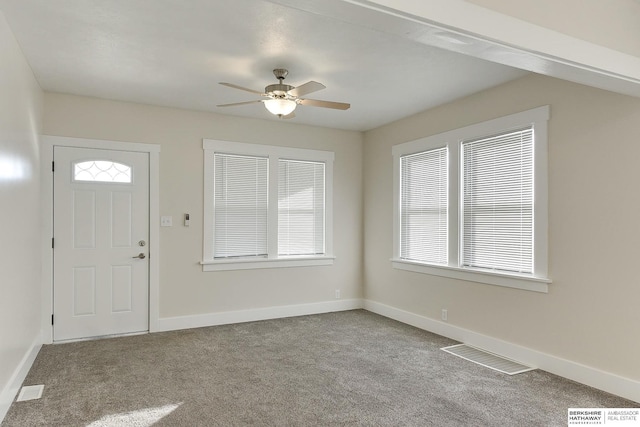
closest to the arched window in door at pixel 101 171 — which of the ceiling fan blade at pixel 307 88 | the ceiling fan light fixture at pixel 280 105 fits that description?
the ceiling fan light fixture at pixel 280 105

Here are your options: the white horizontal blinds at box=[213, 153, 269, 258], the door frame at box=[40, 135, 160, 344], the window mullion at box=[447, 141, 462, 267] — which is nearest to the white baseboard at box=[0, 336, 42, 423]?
the door frame at box=[40, 135, 160, 344]

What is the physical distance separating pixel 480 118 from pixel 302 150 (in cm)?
238

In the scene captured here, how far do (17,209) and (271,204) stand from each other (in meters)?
2.89

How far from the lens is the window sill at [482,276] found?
12.1 feet

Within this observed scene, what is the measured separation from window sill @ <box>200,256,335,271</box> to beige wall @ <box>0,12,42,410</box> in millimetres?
1806

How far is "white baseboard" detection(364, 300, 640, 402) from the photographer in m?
3.09

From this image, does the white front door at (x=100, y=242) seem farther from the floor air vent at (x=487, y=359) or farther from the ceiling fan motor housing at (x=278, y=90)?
the floor air vent at (x=487, y=359)

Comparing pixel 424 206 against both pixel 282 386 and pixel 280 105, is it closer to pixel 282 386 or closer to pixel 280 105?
pixel 280 105

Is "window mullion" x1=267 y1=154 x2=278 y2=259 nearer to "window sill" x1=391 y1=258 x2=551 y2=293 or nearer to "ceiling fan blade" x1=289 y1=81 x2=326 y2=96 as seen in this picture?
"window sill" x1=391 y1=258 x2=551 y2=293

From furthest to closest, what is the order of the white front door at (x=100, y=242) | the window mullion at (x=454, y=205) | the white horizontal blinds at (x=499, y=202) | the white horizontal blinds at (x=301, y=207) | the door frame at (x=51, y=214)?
the white horizontal blinds at (x=301, y=207) < the window mullion at (x=454, y=205) < the white front door at (x=100, y=242) < the door frame at (x=51, y=214) < the white horizontal blinds at (x=499, y=202)

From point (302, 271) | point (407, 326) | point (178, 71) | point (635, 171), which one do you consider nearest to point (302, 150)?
point (302, 271)

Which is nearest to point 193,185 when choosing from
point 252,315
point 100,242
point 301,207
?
point 100,242

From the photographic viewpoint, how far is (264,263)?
5484mm

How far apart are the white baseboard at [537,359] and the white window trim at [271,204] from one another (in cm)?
150
